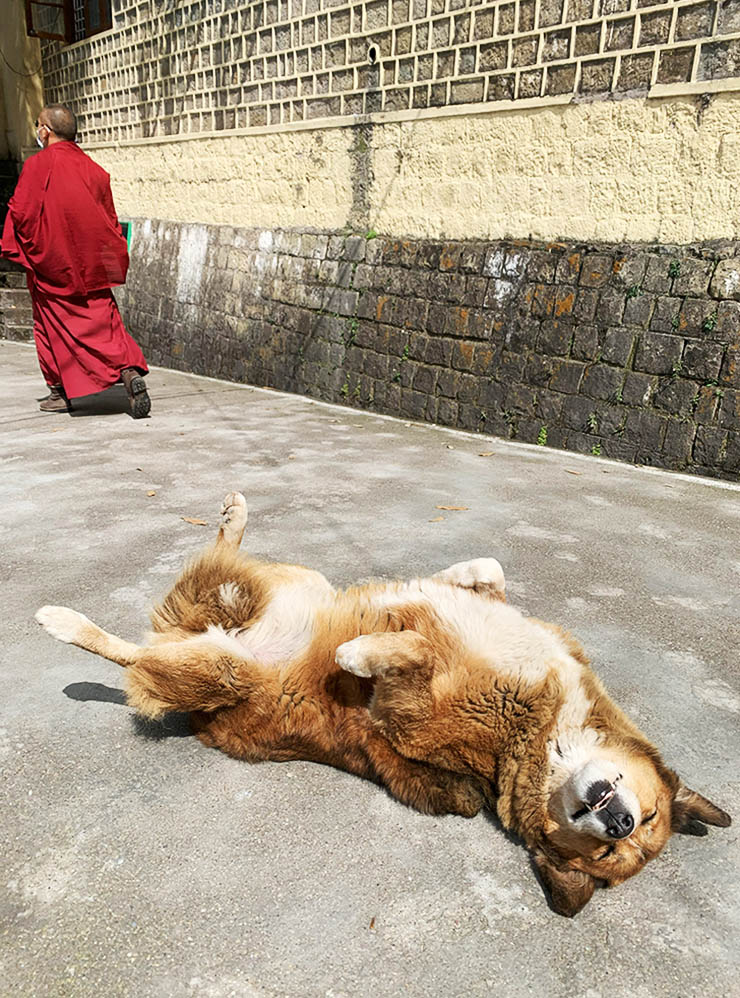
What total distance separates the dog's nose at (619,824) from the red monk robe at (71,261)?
6574mm

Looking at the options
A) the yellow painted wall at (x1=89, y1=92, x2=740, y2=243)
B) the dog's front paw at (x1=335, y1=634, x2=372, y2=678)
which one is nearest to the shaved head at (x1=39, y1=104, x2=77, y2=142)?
the yellow painted wall at (x1=89, y1=92, x2=740, y2=243)

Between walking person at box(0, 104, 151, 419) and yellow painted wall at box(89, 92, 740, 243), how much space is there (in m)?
2.51

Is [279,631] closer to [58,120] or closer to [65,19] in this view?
[58,120]

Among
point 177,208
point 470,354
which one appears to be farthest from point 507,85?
point 177,208

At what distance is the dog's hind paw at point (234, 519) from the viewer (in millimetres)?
2805

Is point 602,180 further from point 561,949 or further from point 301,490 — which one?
point 561,949

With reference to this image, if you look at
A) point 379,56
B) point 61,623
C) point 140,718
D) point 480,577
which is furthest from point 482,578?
point 379,56

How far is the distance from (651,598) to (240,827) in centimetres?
222

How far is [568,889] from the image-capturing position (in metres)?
1.66

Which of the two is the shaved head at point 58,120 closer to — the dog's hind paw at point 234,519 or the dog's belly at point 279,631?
the dog's hind paw at point 234,519

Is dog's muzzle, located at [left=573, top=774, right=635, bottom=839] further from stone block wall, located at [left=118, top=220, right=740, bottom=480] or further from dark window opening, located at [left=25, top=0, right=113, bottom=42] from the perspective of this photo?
dark window opening, located at [left=25, top=0, right=113, bottom=42]

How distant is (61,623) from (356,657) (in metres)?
1.06

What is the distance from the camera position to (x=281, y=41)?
8328mm

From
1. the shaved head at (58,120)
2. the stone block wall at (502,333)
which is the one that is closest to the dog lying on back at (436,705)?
the stone block wall at (502,333)
